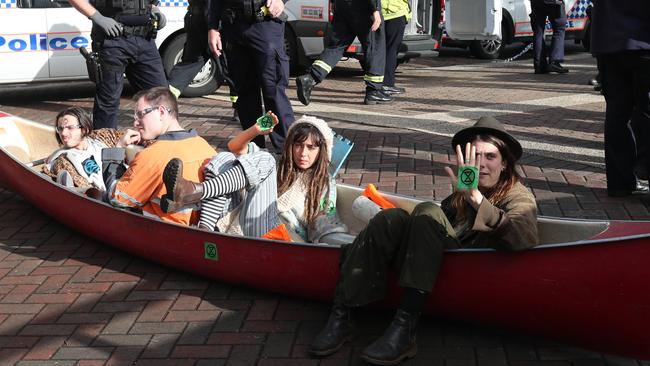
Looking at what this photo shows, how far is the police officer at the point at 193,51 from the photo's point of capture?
330 inches

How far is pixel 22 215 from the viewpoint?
20.2 ft

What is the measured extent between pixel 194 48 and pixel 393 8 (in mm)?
2327

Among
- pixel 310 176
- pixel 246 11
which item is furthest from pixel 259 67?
pixel 310 176

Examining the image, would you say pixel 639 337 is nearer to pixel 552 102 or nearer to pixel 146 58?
pixel 146 58

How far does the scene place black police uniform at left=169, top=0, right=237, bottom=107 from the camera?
8.38 metres

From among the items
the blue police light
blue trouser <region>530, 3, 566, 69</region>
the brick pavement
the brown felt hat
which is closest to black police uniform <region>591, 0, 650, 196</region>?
the brick pavement

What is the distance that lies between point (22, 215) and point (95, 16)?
164 centimetres

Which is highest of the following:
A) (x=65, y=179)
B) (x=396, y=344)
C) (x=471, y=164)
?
(x=471, y=164)

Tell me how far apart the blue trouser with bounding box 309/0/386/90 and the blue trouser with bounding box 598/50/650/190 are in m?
3.84

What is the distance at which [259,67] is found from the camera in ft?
22.5

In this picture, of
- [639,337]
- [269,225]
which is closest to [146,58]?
[269,225]

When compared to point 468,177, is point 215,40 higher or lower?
higher

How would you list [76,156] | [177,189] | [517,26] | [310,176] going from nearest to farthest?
1. [177,189]
2. [310,176]
3. [76,156]
4. [517,26]

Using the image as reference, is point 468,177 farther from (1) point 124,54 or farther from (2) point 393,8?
(2) point 393,8
